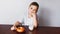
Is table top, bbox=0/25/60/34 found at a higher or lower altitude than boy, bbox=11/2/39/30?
lower

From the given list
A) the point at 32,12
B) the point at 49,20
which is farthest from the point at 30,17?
the point at 49,20

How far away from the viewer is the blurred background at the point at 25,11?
1.34 m

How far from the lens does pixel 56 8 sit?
1.38m

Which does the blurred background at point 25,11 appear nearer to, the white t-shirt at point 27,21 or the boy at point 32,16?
the white t-shirt at point 27,21

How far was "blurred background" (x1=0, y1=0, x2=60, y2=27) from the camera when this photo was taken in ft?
4.39

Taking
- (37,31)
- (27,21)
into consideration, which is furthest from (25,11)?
(37,31)

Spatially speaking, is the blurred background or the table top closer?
the table top

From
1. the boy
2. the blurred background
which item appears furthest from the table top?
the blurred background

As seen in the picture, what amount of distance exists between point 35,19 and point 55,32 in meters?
0.19

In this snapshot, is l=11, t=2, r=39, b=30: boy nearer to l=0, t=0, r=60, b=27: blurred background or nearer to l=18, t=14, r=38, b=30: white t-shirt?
l=18, t=14, r=38, b=30: white t-shirt

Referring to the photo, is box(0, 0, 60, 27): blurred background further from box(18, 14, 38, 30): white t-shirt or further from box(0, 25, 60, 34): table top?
box(0, 25, 60, 34): table top

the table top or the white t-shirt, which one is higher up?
the white t-shirt

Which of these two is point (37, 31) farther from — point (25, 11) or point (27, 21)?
point (25, 11)

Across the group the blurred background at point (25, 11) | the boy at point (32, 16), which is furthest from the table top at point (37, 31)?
the blurred background at point (25, 11)
